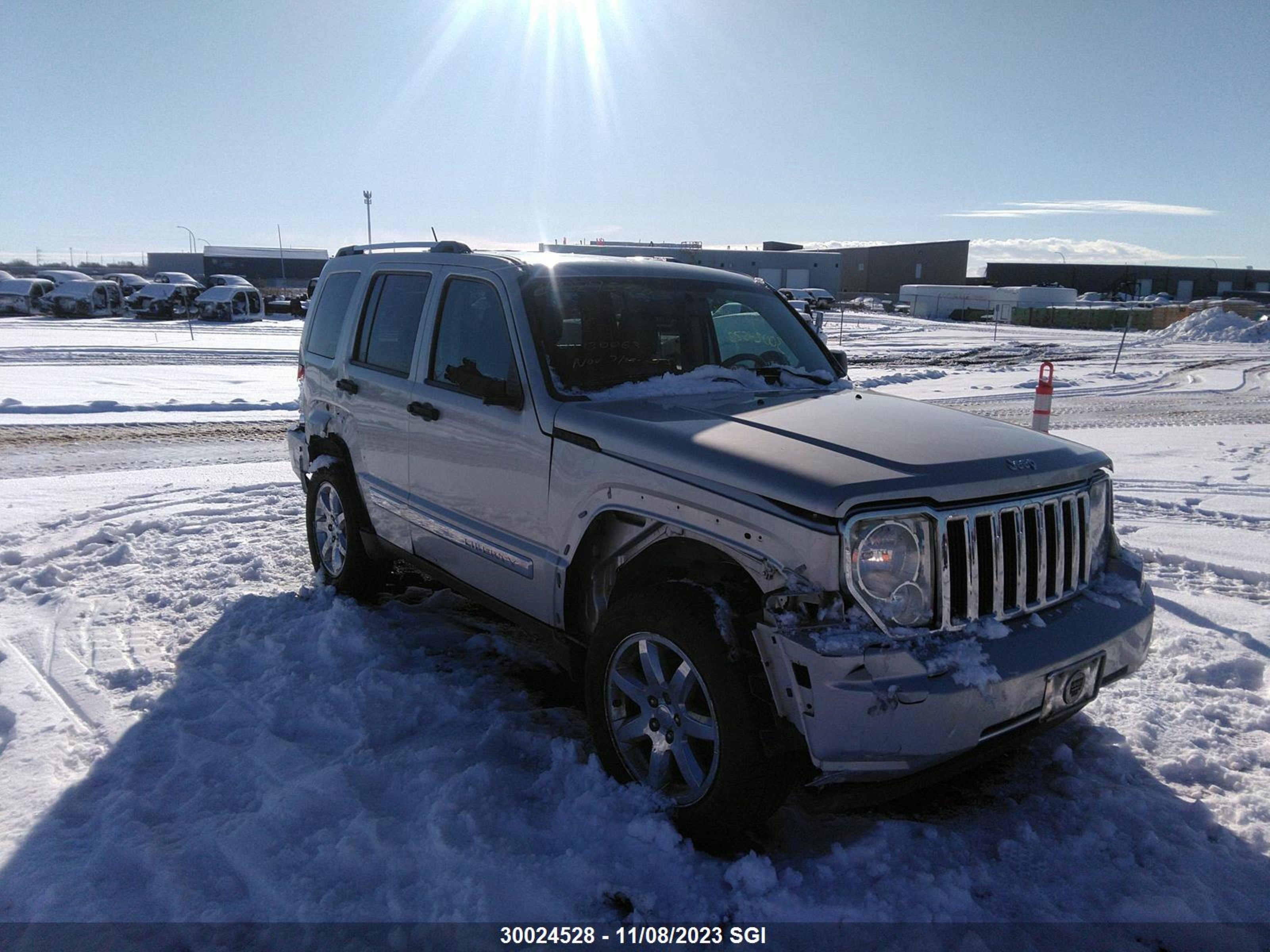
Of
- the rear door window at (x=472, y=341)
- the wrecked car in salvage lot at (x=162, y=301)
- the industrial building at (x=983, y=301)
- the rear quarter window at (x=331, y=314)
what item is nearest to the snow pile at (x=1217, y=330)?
the industrial building at (x=983, y=301)

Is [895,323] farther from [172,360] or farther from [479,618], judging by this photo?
[479,618]

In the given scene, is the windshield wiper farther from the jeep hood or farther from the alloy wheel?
the alloy wheel

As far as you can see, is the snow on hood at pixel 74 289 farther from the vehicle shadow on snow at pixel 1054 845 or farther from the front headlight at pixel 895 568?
the front headlight at pixel 895 568

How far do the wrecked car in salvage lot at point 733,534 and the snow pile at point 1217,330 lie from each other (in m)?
34.4

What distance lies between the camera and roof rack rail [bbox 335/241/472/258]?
4.70m

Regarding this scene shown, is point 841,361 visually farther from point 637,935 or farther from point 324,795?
point 324,795

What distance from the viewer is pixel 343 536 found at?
5.37 metres

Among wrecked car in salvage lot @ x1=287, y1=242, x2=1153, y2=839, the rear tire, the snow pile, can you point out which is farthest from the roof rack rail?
the snow pile

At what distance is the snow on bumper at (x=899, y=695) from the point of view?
2590 mm

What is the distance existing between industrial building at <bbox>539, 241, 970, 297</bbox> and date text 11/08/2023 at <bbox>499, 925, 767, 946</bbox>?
69.1m

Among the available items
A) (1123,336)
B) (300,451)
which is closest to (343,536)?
(300,451)

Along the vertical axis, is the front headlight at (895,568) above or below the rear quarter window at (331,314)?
below

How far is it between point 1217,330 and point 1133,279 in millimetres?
54541

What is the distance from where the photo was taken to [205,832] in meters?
3.10
